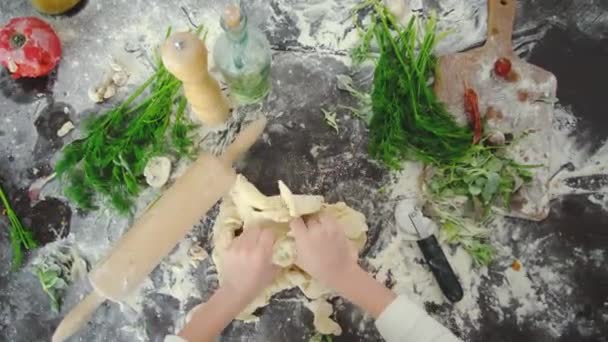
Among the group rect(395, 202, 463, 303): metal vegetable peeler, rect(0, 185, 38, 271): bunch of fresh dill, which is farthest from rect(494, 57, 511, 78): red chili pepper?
rect(0, 185, 38, 271): bunch of fresh dill

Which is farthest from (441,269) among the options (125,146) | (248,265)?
(125,146)

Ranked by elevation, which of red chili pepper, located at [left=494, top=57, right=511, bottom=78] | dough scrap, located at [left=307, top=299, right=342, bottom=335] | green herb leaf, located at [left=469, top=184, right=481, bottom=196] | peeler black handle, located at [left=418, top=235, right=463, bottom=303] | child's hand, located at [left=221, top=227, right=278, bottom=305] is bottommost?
dough scrap, located at [left=307, top=299, right=342, bottom=335]

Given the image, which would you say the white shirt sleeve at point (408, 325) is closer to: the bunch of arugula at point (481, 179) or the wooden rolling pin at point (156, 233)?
the bunch of arugula at point (481, 179)

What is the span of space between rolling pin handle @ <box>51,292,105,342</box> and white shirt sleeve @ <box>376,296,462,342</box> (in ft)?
1.98

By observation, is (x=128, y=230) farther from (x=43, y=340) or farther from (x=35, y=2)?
(x=35, y=2)

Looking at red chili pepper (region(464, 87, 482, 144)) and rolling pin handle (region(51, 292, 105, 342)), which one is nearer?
rolling pin handle (region(51, 292, 105, 342))

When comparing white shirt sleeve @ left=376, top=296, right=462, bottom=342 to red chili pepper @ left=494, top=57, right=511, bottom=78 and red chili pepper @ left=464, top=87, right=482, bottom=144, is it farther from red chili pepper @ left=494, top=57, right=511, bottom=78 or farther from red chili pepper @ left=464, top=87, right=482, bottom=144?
red chili pepper @ left=494, top=57, right=511, bottom=78

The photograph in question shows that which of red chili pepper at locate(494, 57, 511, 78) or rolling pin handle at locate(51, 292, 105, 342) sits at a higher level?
red chili pepper at locate(494, 57, 511, 78)

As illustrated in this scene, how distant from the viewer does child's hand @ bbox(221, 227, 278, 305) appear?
1347 mm

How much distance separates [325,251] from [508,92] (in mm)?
616

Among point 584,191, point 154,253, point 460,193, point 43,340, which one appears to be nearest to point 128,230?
point 154,253

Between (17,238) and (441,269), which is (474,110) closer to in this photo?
(441,269)

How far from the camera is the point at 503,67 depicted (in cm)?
157

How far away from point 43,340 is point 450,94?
110cm
